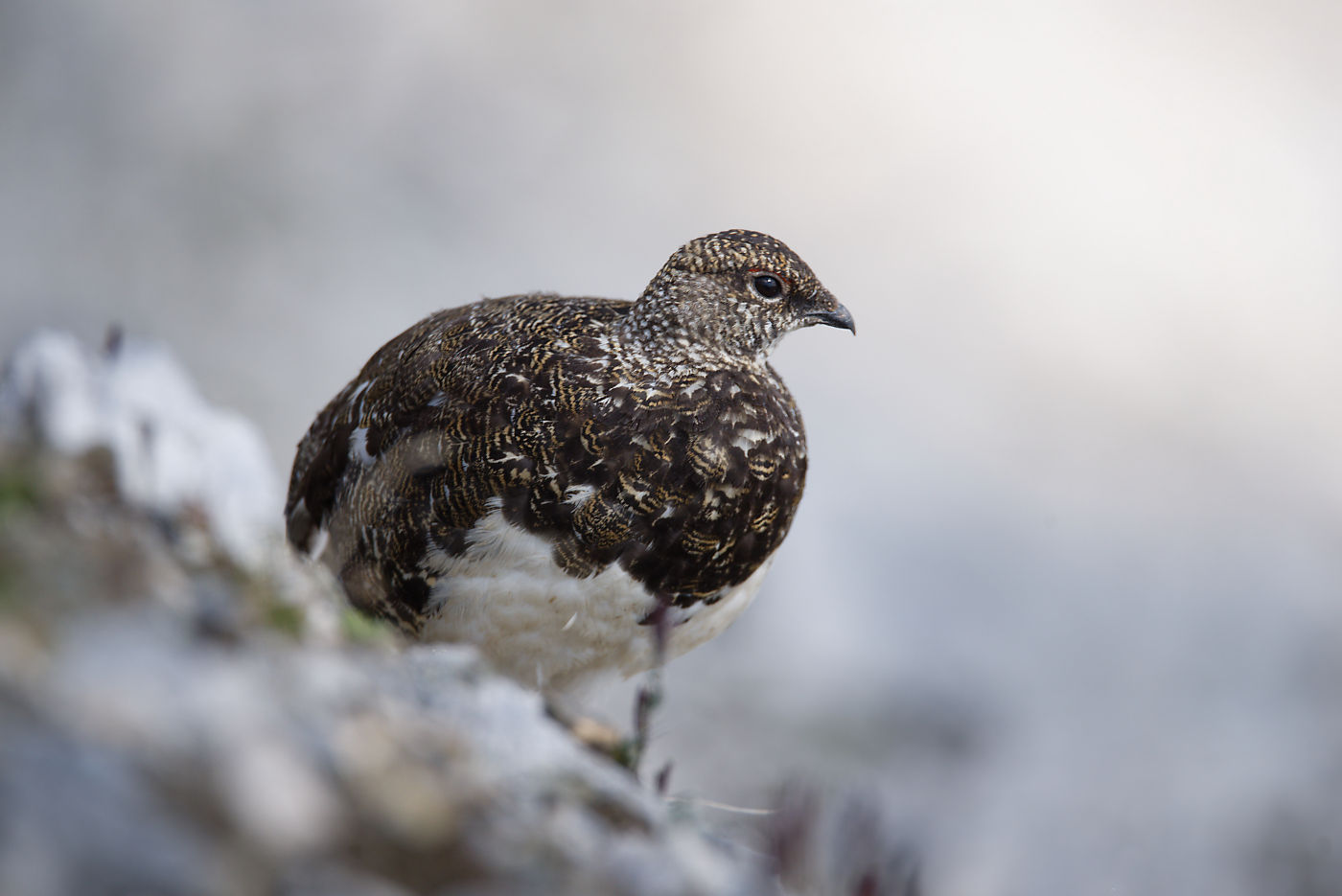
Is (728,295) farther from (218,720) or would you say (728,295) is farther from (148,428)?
(218,720)

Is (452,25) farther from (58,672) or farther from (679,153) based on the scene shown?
(58,672)

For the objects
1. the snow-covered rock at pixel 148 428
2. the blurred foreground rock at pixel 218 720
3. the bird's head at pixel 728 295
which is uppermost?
the bird's head at pixel 728 295

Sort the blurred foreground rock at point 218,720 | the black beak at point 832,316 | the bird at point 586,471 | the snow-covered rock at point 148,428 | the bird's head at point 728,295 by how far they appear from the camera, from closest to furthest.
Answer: the blurred foreground rock at point 218,720 → the snow-covered rock at point 148,428 → the bird at point 586,471 → the bird's head at point 728,295 → the black beak at point 832,316

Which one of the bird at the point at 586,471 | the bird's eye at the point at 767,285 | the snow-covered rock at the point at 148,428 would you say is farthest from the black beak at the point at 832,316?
the snow-covered rock at the point at 148,428

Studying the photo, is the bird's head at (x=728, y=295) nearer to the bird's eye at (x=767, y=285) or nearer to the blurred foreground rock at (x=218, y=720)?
the bird's eye at (x=767, y=285)

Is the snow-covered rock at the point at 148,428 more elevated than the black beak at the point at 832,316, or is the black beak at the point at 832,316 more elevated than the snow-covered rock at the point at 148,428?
the black beak at the point at 832,316

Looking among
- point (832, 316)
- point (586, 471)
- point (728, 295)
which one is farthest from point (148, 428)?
point (832, 316)

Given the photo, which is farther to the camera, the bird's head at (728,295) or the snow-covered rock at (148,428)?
the bird's head at (728,295)

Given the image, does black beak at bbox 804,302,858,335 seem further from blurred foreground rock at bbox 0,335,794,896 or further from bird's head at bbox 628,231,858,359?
blurred foreground rock at bbox 0,335,794,896
